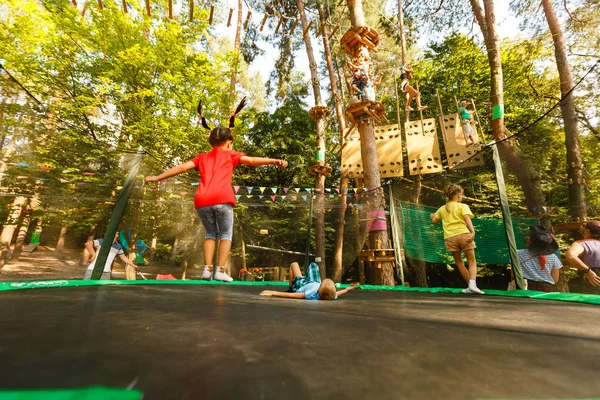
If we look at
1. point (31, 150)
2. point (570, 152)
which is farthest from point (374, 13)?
point (31, 150)

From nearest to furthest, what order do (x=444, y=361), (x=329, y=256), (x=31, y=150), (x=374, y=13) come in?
(x=444, y=361) → (x=31, y=150) → (x=329, y=256) → (x=374, y=13)

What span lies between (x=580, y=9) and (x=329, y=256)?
8.49 meters

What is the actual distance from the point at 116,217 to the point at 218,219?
1519 mm

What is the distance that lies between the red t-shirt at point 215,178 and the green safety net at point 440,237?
2.82 meters

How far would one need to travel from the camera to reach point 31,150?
326 cm

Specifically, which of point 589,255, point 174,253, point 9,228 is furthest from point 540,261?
point 9,228

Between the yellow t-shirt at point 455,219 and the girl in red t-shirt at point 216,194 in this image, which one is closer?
the girl in red t-shirt at point 216,194

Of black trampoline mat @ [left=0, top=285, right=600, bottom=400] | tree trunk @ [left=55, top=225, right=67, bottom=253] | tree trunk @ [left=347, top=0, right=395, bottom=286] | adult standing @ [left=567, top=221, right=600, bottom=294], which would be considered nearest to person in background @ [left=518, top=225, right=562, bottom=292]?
adult standing @ [left=567, top=221, right=600, bottom=294]

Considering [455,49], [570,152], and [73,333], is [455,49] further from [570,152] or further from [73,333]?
[73,333]

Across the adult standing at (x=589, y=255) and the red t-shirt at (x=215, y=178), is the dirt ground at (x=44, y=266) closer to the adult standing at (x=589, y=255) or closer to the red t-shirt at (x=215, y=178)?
the red t-shirt at (x=215, y=178)

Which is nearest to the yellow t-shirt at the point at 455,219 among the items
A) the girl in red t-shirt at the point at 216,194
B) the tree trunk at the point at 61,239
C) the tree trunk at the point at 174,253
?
the girl in red t-shirt at the point at 216,194

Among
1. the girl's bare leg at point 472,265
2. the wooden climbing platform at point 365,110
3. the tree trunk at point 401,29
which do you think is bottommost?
the girl's bare leg at point 472,265

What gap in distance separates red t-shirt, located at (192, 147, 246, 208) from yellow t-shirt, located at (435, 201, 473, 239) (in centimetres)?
246

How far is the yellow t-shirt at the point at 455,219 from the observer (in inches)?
133
